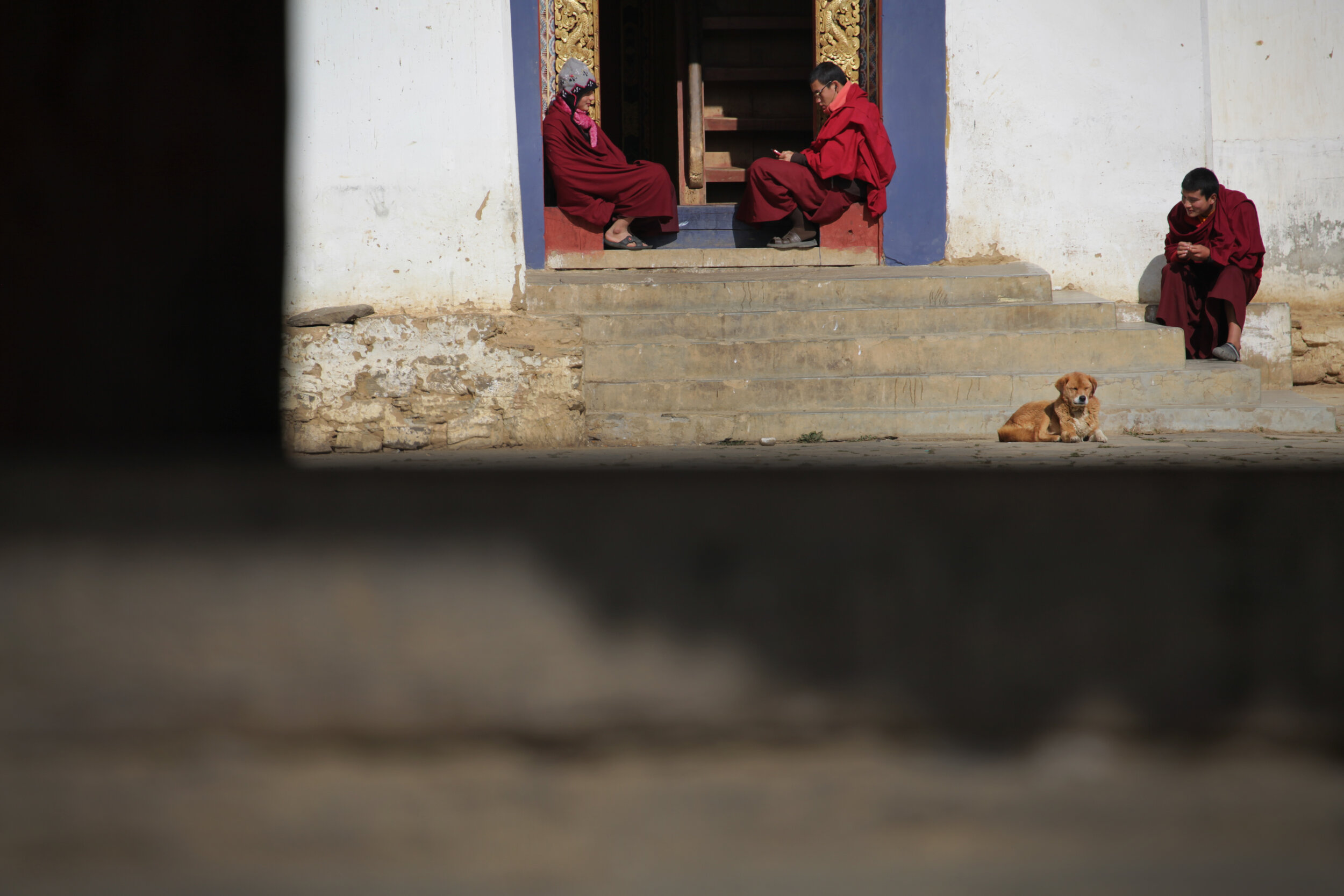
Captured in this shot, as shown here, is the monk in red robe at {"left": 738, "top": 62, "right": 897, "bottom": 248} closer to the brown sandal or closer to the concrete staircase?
the brown sandal

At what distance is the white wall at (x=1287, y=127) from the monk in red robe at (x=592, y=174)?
3.52 meters

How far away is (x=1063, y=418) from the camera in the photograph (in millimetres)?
4156

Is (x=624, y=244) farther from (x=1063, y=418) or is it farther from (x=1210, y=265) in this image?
(x=1210, y=265)

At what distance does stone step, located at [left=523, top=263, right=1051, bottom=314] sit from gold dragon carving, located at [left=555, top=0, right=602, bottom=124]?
7.74ft

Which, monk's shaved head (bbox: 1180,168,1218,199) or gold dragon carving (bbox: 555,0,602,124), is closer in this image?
monk's shaved head (bbox: 1180,168,1218,199)

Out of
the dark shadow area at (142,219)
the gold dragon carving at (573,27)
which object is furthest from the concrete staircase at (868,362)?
the dark shadow area at (142,219)

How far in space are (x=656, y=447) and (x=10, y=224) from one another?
2.99 metres

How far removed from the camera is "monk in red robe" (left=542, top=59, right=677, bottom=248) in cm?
616

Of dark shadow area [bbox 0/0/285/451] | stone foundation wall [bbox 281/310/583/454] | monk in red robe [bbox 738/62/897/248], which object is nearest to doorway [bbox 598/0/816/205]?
monk in red robe [bbox 738/62/897/248]

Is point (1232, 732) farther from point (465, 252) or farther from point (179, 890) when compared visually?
point (465, 252)

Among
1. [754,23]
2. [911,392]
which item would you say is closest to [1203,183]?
[911,392]

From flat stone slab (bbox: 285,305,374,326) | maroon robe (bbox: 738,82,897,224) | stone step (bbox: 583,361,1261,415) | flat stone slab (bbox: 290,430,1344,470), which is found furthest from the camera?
maroon robe (bbox: 738,82,897,224)

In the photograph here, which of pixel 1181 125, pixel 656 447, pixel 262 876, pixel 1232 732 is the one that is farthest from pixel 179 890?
pixel 1181 125

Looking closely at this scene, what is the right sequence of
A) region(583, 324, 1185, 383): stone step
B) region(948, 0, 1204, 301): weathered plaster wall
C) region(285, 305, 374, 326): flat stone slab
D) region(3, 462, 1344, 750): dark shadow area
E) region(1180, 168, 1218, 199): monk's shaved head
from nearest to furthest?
region(3, 462, 1344, 750): dark shadow area < region(285, 305, 374, 326): flat stone slab < region(583, 324, 1185, 383): stone step < region(1180, 168, 1218, 199): monk's shaved head < region(948, 0, 1204, 301): weathered plaster wall
